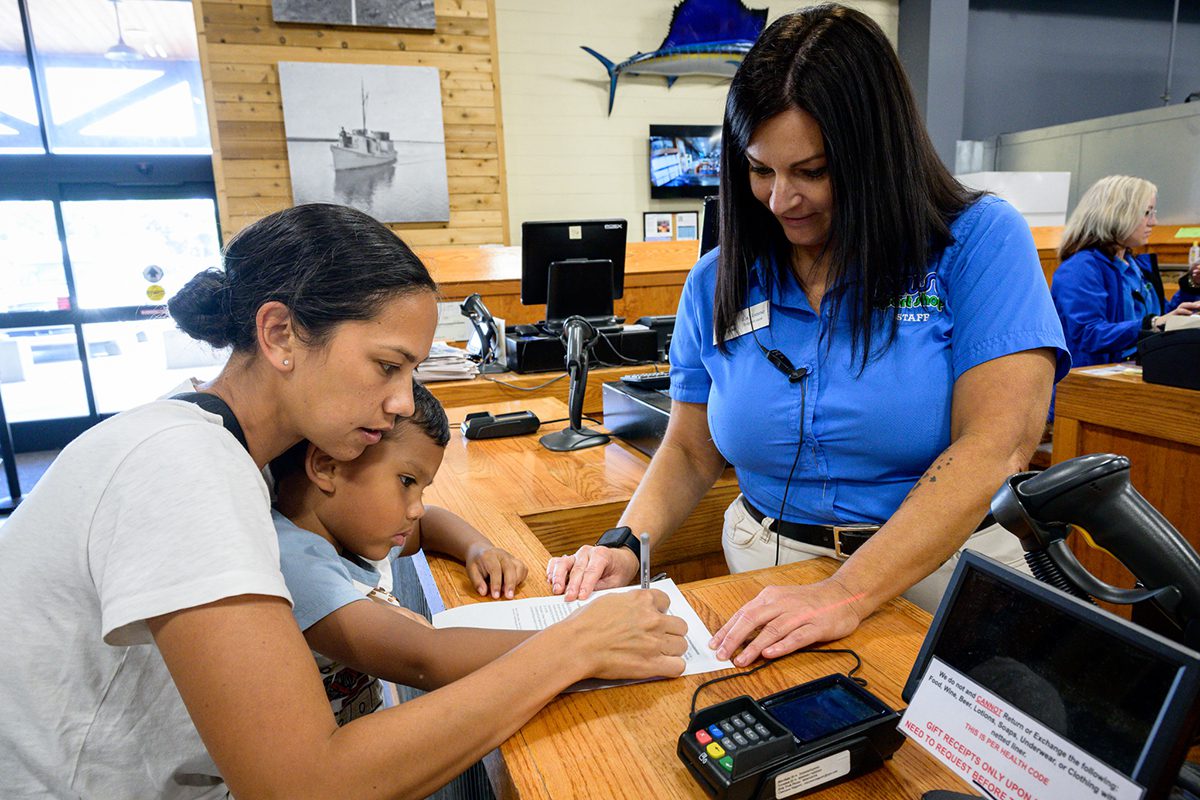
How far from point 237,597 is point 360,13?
4.87 meters

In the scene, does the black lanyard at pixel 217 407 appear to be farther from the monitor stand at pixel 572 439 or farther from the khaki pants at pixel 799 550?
the monitor stand at pixel 572 439

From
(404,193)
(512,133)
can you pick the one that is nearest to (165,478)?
(404,193)

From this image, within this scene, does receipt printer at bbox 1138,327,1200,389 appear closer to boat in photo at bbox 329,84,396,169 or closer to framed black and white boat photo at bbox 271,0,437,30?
boat in photo at bbox 329,84,396,169

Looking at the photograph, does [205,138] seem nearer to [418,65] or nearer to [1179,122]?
[418,65]

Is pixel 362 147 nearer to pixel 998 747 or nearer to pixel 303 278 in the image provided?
pixel 303 278

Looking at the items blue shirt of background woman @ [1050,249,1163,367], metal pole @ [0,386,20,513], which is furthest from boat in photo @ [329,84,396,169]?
blue shirt of background woman @ [1050,249,1163,367]

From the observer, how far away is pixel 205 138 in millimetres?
5105

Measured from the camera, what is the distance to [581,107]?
17.9 feet

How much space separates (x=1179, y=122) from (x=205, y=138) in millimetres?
7011

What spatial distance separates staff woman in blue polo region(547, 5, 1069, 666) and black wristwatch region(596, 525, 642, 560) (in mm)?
11

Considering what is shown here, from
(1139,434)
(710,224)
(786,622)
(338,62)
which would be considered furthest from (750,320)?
(338,62)

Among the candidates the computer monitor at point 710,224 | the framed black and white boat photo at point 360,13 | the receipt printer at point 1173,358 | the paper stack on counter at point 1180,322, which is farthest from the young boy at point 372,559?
the framed black and white boat photo at point 360,13

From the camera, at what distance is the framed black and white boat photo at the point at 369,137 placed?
453cm

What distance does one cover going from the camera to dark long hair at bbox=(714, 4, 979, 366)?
39.5 inches
